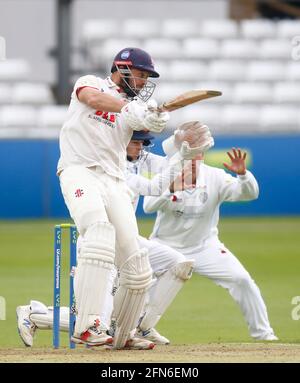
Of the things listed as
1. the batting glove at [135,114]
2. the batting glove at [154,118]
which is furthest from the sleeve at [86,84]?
the batting glove at [154,118]

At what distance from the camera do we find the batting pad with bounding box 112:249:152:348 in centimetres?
705

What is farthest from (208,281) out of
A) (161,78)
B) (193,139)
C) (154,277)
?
(161,78)

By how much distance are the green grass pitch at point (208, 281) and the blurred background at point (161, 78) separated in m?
0.76

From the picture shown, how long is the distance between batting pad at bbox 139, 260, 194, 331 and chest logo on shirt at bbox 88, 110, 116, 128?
1485 mm

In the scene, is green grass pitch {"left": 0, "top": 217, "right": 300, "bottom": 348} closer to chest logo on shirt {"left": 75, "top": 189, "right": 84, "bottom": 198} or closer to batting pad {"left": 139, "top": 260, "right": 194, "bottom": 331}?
batting pad {"left": 139, "top": 260, "right": 194, "bottom": 331}

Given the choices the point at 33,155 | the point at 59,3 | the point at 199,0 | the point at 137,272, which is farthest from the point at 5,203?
the point at 137,272

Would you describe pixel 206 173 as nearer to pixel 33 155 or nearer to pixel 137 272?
pixel 137 272

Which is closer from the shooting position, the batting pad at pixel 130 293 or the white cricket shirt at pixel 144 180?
the batting pad at pixel 130 293

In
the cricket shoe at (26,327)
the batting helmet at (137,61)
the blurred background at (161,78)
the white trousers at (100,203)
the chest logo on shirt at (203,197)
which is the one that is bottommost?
the cricket shoe at (26,327)

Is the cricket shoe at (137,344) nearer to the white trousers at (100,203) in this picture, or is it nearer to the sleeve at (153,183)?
the white trousers at (100,203)

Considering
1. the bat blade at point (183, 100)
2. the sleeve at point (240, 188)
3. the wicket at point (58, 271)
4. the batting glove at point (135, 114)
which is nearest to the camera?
the bat blade at point (183, 100)

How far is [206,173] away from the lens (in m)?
9.45

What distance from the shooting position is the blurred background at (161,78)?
1934 centimetres

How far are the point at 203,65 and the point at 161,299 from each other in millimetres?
15191
